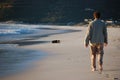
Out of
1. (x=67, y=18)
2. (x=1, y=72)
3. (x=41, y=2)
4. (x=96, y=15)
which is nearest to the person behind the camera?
(x=96, y=15)

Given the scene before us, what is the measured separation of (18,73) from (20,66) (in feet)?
5.46

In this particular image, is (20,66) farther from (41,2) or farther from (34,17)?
(41,2)

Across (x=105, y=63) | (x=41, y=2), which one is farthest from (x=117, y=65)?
(x=41, y=2)

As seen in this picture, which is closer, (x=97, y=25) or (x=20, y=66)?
(x=97, y=25)

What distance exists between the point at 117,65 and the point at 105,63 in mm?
699

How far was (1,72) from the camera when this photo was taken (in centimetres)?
1098

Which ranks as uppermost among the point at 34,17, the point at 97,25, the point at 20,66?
the point at 97,25

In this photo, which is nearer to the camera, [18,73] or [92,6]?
[18,73]

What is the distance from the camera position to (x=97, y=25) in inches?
402

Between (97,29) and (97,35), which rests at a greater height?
(97,29)

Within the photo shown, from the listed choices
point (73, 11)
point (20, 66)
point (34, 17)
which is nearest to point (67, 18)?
point (73, 11)

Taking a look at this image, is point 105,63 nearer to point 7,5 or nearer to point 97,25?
point 97,25

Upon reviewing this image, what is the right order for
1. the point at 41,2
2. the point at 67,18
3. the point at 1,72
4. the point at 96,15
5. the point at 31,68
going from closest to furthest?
1. the point at 96,15
2. the point at 1,72
3. the point at 31,68
4. the point at 67,18
5. the point at 41,2

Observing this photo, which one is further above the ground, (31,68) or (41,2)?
(31,68)
